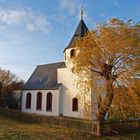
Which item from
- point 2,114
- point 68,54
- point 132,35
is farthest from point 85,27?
point 2,114

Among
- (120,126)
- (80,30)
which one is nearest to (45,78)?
(80,30)

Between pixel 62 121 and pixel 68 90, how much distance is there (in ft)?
27.9

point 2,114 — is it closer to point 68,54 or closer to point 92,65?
point 68,54

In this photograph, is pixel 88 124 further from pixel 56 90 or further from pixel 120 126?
pixel 56 90

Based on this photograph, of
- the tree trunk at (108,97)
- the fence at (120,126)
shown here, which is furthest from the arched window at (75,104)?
the tree trunk at (108,97)

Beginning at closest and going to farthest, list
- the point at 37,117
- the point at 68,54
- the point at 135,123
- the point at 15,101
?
1. the point at 135,123
2. the point at 37,117
3. the point at 68,54
4. the point at 15,101

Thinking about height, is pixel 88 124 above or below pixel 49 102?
below

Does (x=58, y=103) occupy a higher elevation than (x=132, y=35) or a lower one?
lower

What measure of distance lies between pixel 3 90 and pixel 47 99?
1657cm

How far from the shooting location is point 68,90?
33781mm

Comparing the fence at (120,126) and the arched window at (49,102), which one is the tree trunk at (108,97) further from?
the arched window at (49,102)

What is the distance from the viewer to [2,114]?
34.7 m

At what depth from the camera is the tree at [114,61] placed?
21.9 meters

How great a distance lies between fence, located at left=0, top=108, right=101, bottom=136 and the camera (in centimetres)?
2306
